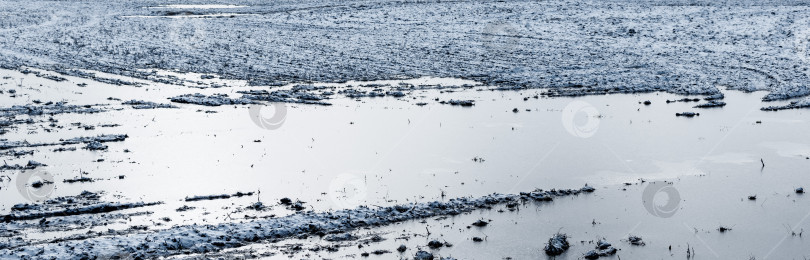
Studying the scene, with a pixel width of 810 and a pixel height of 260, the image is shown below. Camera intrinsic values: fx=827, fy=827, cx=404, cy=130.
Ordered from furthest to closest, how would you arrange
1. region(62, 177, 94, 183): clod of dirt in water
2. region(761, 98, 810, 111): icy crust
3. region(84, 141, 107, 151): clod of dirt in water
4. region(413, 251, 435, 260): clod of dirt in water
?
1. region(761, 98, 810, 111): icy crust
2. region(84, 141, 107, 151): clod of dirt in water
3. region(62, 177, 94, 183): clod of dirt in water
4. region(413, 251, 435, 260): clod of dirt in water

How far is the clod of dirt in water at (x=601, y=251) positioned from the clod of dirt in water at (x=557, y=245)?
0.43 meters

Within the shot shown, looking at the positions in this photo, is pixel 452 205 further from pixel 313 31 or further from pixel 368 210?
pixel 313 31

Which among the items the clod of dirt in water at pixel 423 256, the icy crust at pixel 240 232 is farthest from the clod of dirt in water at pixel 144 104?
the clod of dirt in water at pixel 423 256

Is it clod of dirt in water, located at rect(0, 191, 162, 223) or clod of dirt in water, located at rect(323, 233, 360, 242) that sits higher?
clod of dirt in water, located at rect(0, 191, 162, 223)

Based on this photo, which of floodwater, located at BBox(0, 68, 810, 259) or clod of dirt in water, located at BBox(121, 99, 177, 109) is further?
clod of dirt in water, located at BBox(121, 99, 177, 109)

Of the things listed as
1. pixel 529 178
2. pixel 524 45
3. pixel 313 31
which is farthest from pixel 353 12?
pixel 529 178

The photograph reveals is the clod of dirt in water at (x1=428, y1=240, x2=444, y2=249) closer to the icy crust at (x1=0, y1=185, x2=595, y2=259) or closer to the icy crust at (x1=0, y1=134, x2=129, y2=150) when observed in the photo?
the icy crust at (x1=0, y1=185, x2=595, y2=259)

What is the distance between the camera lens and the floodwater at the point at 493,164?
49.3 ft

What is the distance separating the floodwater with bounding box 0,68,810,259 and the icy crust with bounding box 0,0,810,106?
12.9ft

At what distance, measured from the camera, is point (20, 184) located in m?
17.2

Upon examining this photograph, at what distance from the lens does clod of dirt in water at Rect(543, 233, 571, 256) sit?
13914 millimetres

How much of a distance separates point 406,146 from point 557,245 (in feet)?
25.6

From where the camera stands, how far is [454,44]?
132ft

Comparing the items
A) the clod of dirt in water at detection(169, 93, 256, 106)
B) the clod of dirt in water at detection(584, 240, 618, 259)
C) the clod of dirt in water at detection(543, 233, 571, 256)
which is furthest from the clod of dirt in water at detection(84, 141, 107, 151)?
the clod of dirt in water at detection(584, 240, 618, 259)
